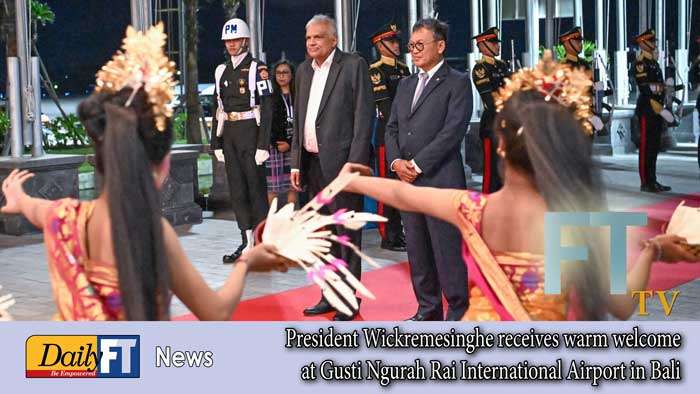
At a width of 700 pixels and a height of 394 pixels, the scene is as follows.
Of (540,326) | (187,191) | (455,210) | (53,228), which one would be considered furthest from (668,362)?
(187,191)

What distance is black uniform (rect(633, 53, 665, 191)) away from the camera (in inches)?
370

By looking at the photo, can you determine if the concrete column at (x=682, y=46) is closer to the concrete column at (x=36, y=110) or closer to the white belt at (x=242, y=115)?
the concrete column at (x=36, y=110)

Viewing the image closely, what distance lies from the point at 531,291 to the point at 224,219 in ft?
19.4

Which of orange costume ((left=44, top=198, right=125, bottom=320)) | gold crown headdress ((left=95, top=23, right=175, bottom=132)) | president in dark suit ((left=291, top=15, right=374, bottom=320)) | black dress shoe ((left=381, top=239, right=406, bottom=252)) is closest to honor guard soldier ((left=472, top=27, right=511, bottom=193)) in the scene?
black dress shoe ((left=381, top=239, right=406, bottom=252))

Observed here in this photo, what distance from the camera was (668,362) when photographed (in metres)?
2.85

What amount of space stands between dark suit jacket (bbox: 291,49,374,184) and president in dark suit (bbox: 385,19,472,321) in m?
0.21

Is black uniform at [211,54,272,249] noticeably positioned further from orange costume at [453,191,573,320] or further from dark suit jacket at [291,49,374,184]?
orange costume at [453,191,573,320]

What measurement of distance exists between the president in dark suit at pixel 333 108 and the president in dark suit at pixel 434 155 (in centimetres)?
22

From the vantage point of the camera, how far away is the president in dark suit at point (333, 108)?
480 centimetres

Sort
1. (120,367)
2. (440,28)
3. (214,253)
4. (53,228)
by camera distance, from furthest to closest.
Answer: (214,253) < (440,28) < (120,367) < (53,228)

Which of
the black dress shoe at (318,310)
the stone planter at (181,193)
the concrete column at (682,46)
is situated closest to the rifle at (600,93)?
the concrete column at (682,46)

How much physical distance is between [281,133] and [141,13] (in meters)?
1.64

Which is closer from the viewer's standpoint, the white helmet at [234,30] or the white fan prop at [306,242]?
the white fan prop at [306,242]

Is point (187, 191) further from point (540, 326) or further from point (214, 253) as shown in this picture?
point (540, 326)
